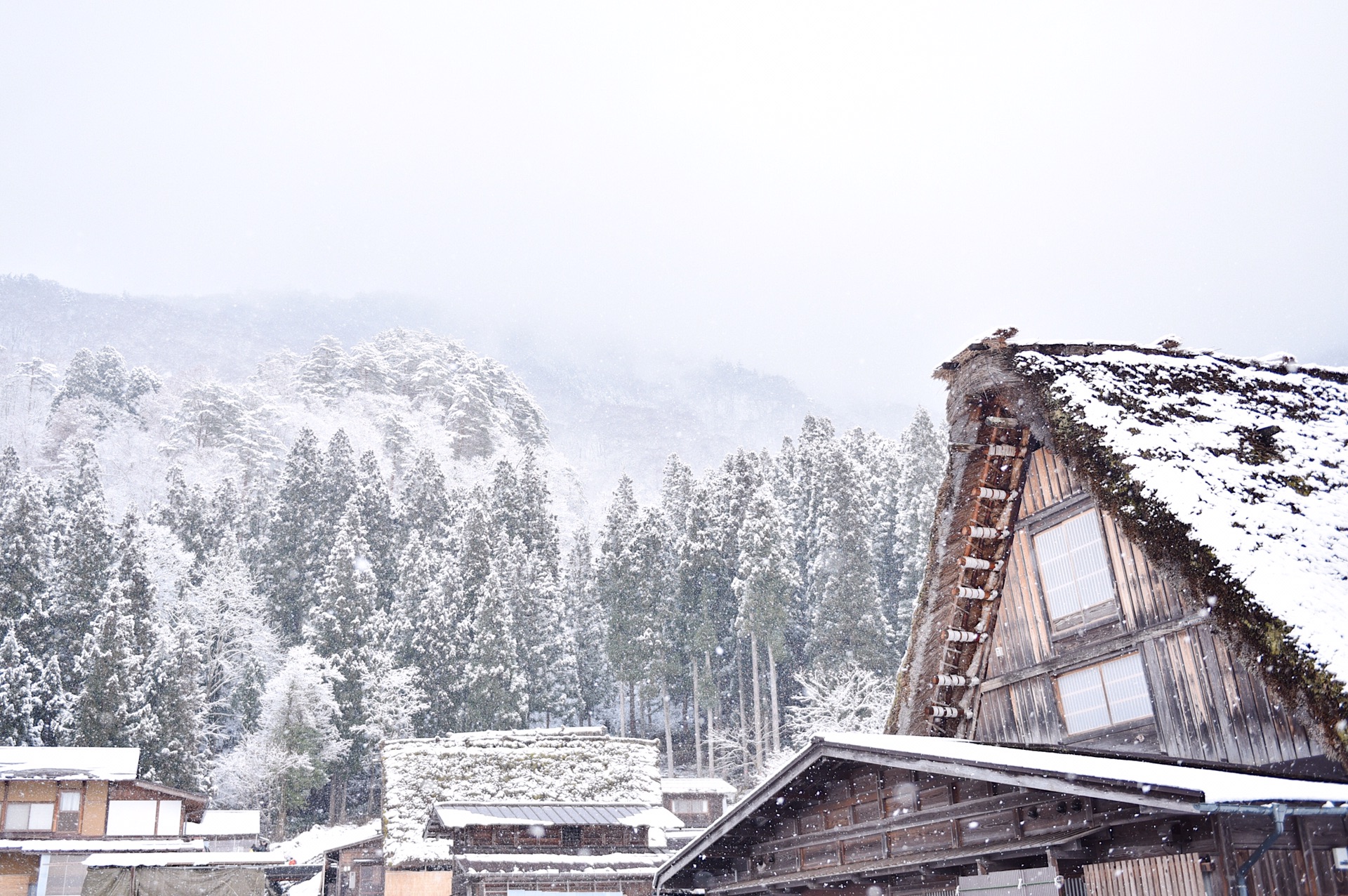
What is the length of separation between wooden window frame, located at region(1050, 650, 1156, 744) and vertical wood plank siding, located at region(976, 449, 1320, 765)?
32mm

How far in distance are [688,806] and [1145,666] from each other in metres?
33.2

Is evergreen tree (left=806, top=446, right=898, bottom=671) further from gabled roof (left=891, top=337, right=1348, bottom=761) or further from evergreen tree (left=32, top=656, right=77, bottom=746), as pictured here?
gabled roof (left=891, top=337, right=1348, bottom=761)

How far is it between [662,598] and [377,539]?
20615 mm

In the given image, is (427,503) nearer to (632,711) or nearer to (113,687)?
(632,711)

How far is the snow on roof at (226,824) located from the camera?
38.4 meters

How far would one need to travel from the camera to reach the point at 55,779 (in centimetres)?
3281

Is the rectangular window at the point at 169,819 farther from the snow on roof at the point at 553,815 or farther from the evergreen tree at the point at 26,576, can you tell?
the snow on roof at the point at 553,815

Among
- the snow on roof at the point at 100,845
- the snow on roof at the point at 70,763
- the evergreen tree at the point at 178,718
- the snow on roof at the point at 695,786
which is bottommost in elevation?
the snow on roof at the point at 100,845

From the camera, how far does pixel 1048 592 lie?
10.3 m

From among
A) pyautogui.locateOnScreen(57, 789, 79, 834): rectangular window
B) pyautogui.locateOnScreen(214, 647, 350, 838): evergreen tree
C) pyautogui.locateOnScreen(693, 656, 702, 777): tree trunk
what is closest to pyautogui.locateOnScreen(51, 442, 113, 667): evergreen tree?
pyautogui.locateOnScreen(214, 647, 350, 838): evergreen tree

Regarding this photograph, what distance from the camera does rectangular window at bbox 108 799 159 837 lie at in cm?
3356

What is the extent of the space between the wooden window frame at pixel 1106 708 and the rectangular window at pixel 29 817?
115 ft

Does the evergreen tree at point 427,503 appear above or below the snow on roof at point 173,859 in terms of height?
above

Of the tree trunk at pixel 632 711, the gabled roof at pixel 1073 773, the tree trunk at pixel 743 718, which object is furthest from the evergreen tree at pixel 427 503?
the gabled roof at pixel 1073 773
